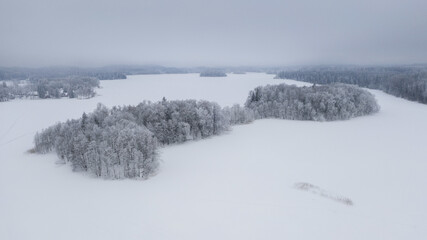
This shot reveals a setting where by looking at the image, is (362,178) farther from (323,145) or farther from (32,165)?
(32,165)

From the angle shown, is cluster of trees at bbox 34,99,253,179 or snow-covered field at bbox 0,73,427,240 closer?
snow-covered field at bbox 0,73,427,240

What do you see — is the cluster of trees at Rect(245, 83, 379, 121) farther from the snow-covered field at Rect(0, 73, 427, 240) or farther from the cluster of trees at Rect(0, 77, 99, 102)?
the cluster of trees at Rect(0, 77, 99, 102)

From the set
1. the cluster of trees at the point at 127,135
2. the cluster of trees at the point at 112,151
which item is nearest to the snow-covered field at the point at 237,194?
the cluster of trees at the point at 112,151

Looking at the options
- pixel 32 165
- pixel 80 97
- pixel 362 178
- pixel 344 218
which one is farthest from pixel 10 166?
pixel 80 97

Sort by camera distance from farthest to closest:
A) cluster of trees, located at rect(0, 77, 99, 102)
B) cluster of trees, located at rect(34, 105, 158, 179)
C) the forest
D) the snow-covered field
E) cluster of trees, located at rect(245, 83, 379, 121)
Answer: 1. cluster of trees, located at rect(0, 77, 99, 102)
2. cluster of trees, located at rect(245, 83, 379, 121)
3. the forest
4. cluster of trees, located at rect(34, 105, 158, 179)
5. the snow-covered field

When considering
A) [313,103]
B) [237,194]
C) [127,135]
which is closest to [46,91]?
[127,135]

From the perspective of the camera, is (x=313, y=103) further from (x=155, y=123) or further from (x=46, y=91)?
(x=46, y=91)

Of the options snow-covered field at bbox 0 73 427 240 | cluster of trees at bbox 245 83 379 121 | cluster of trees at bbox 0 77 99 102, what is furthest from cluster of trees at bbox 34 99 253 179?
cluster of trees at bbox 0 77 99 102
